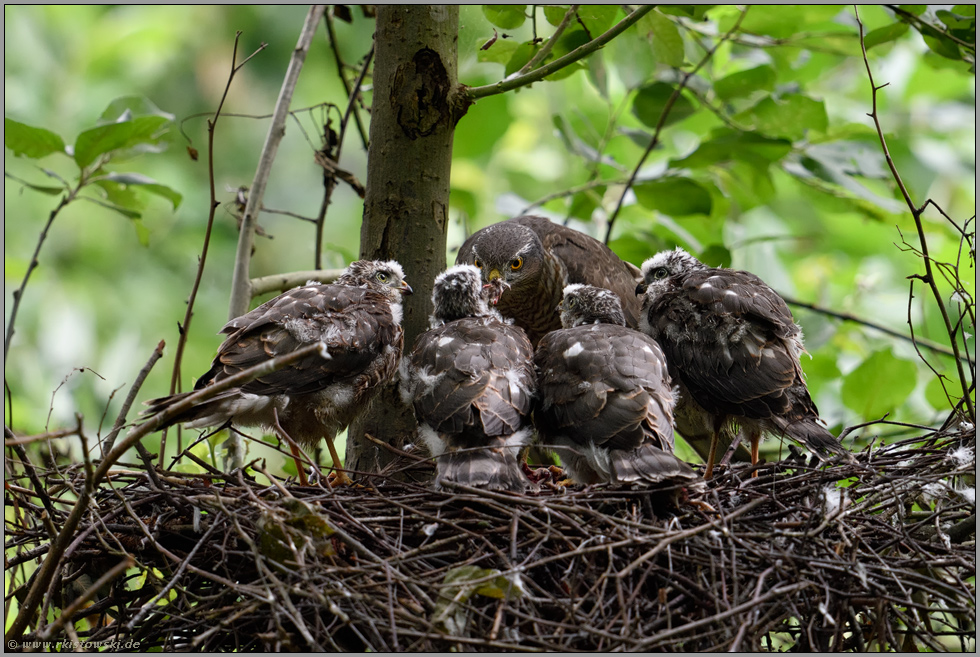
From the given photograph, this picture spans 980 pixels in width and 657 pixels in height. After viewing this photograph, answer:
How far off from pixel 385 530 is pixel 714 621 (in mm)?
1017

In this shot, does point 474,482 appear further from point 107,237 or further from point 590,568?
point 107,237

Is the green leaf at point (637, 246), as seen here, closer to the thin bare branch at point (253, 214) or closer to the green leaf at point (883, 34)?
the green leaf at point (883, 34)

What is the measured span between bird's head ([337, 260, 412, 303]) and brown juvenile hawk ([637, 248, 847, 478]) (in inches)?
→ 45.2

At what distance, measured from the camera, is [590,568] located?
2316 mm

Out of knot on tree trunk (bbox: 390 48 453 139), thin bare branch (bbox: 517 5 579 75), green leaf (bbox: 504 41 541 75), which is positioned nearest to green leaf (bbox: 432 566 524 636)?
thin bare branch (bbox: 517 5 579 75)

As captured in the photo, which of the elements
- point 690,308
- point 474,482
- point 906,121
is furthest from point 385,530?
point 906,121

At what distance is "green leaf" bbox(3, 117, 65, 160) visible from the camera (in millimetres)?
3338

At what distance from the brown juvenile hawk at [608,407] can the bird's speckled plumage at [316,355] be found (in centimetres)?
69

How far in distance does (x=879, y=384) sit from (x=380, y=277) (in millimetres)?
2496

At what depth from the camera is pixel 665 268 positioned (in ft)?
12.5

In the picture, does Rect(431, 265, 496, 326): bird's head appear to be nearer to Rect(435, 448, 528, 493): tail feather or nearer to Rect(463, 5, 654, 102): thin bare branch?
Rect(463, 5, 654, 102): thin bare branch

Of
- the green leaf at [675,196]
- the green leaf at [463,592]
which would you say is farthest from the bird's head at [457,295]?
the green leaf at [463,592]

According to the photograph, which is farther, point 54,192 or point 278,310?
point 54,192

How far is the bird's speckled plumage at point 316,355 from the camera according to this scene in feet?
→ 9.58
